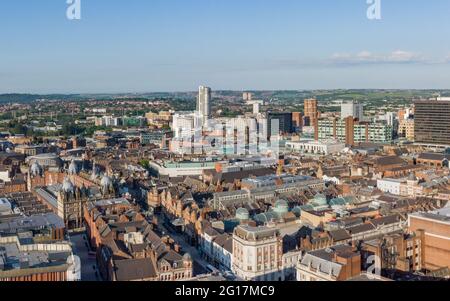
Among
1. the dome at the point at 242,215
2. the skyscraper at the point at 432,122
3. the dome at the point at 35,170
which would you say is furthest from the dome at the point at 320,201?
the skyscraper at the point at 432,122

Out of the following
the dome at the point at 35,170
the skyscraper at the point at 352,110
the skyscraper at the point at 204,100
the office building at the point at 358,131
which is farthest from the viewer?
the skyscraper at the point at 204,100

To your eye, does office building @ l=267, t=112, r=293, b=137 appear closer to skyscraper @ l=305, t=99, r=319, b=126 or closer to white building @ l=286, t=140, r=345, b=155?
skyscraper @ l=305, t=99, r=319, b=126

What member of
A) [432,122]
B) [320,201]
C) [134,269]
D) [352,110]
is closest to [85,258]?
[134,269]

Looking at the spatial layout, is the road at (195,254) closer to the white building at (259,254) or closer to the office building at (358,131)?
the white building at (259,254)

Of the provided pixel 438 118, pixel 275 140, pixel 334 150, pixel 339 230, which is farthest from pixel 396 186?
pixel 275 140

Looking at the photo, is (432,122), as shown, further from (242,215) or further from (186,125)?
(242,215)

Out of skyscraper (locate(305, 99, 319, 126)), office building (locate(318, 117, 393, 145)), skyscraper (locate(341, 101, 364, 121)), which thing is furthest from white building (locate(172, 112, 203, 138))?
skyscraper (locate(341, 101, 364, 121))
